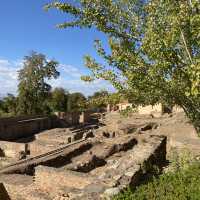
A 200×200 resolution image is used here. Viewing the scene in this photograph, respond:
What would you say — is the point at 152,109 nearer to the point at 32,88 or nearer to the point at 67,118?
the point at 67,118

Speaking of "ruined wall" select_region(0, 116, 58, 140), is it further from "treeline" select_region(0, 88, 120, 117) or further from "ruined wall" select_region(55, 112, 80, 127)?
"treeline" select_region(0, 88, 120, 117)

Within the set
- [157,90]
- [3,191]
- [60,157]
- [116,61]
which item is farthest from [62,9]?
[60,157]

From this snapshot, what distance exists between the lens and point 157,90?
932 centimetres

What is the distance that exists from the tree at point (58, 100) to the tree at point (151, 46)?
4949cm

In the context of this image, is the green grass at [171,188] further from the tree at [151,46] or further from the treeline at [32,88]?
the treeline at [32,88]

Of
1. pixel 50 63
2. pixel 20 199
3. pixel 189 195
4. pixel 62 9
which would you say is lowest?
pixel 20 199

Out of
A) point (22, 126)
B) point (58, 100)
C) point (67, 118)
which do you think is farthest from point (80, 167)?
point (58, 100)

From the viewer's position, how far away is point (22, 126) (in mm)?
32844

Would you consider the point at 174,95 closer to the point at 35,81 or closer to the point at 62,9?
the point at 62,9

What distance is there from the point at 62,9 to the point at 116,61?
2024 mm

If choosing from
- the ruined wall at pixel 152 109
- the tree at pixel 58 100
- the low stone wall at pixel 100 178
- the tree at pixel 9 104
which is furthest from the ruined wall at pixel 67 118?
the low stone wall at pixel 100 178

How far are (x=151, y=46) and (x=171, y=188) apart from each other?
335cm

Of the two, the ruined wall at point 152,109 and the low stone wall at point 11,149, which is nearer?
the low stone wall at point 11,149

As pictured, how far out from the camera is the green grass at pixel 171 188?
7504 mm
